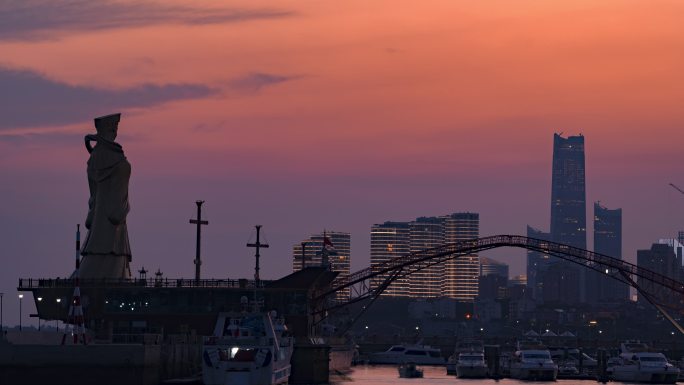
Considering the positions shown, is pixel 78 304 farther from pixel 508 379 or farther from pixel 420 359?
pixel 420 359

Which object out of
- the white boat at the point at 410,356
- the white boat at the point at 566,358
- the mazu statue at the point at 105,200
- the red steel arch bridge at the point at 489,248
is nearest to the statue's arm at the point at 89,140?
the mazu statue at the point at 105,200

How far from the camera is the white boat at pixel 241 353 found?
3391 inches

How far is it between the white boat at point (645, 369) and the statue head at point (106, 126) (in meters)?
48.3

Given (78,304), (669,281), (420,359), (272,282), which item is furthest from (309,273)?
(420,359)

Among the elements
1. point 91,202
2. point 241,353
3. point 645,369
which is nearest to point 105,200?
point 91,202

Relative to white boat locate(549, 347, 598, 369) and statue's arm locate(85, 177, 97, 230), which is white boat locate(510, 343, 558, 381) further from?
statue's arm locate(85, 177, 97, 230)

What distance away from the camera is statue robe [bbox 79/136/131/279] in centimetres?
12825

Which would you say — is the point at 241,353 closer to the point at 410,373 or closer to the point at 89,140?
the point at 89,140

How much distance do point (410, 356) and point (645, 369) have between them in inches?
2751

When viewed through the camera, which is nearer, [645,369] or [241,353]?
[241,353]

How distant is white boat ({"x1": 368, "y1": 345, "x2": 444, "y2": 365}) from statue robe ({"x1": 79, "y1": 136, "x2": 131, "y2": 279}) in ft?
227

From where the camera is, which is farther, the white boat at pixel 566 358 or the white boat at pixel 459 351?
the white boat at pixel 566 358

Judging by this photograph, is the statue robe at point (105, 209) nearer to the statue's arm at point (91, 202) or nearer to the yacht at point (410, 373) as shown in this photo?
the statue's arm at point (91, 202)

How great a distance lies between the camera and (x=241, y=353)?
87.2m
